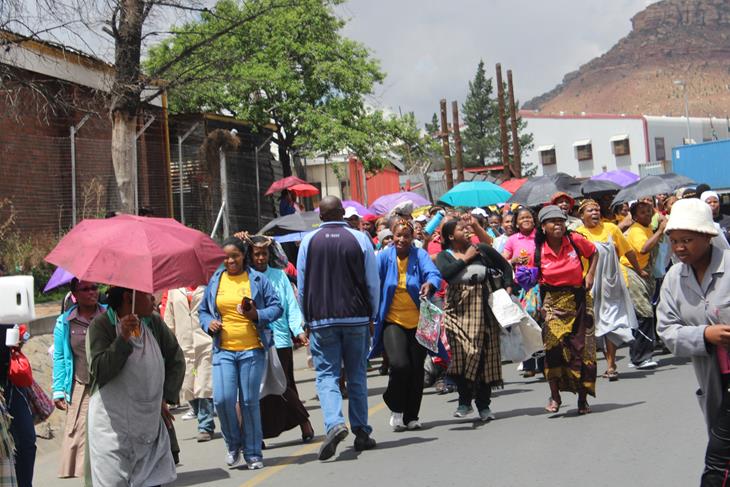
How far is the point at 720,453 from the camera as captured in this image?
209 inches

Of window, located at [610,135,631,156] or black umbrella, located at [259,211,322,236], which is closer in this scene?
black umbrella, located at [259,211,322,236]

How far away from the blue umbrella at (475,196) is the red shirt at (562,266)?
1225cm

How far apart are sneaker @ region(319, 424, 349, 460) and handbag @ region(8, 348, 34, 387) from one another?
2671 millimetres

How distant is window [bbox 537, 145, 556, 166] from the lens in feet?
328

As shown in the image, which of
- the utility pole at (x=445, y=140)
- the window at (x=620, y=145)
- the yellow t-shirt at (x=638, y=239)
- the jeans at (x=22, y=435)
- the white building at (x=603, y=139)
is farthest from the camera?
the window at (x=620, y=145)

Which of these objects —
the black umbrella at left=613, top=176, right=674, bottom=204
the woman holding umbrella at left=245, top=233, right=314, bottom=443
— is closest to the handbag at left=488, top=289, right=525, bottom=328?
the woman holding umbrella at left=245, top=233, right=314, bottom=443

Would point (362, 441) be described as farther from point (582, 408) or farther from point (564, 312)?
point (564, 312)

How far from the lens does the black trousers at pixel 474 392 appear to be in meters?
10.4

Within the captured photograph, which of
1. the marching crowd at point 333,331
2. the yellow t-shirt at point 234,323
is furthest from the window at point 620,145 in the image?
the yellow t-shirt at point 234,323

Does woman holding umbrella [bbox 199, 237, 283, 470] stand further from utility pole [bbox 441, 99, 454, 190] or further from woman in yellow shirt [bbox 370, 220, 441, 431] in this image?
utility pole [bbox 441, 99, 454, 190]

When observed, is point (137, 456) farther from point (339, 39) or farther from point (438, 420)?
point (339, 39)

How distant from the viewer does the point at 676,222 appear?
5.58 meters

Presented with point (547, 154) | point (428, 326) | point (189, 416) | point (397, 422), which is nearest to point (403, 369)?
point (428, 326)

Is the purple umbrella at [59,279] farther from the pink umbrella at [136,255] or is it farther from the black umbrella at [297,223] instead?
the black umbrella at [297,223]
